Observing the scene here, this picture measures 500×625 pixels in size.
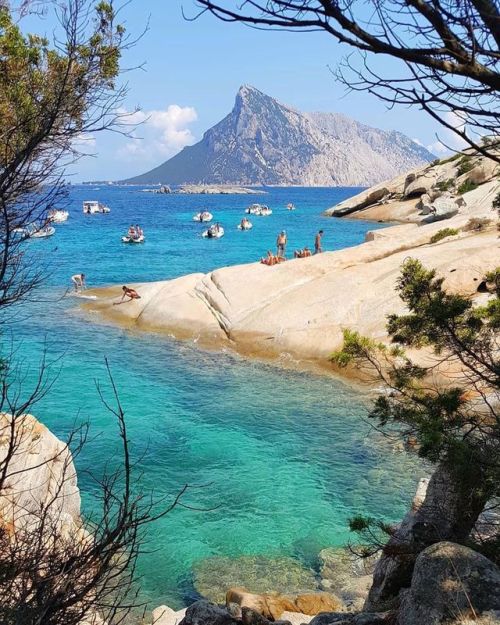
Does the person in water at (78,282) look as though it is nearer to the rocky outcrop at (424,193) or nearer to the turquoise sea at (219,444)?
the turquoise sea at (219,444)

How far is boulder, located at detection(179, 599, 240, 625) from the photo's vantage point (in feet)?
26.9

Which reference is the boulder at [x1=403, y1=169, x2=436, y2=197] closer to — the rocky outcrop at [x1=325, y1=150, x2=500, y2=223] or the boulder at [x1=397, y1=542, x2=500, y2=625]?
the rocky outcrop at [x1=325, y1=150, x2=500, y2=223]

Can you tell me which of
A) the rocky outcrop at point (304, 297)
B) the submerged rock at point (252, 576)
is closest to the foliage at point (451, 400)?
the submerged rock at point (252, 576)

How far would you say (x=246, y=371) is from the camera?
73.8ft

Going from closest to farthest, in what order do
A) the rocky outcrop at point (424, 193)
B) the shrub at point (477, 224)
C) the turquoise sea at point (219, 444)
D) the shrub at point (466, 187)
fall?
the turquoise sea at point (219, 444) < the shrub at point (477, 224) < the rocky outcrop at point (424, 193) < the shrub at point (466, 187)

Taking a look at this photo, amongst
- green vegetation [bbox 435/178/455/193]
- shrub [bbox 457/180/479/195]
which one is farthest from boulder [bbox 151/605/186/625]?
green vegetation [bbox 435/178/455/193]

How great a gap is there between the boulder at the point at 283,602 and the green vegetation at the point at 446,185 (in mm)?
56631

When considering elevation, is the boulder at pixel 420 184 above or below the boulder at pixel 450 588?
above

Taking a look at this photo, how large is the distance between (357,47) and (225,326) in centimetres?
2266

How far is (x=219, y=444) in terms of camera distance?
16.9 meters

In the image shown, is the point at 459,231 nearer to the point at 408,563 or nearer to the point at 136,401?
the point at 136,401

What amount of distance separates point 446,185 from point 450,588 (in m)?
61.2

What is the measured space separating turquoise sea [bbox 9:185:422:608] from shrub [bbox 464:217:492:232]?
492 inches

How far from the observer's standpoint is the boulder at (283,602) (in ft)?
32.7
